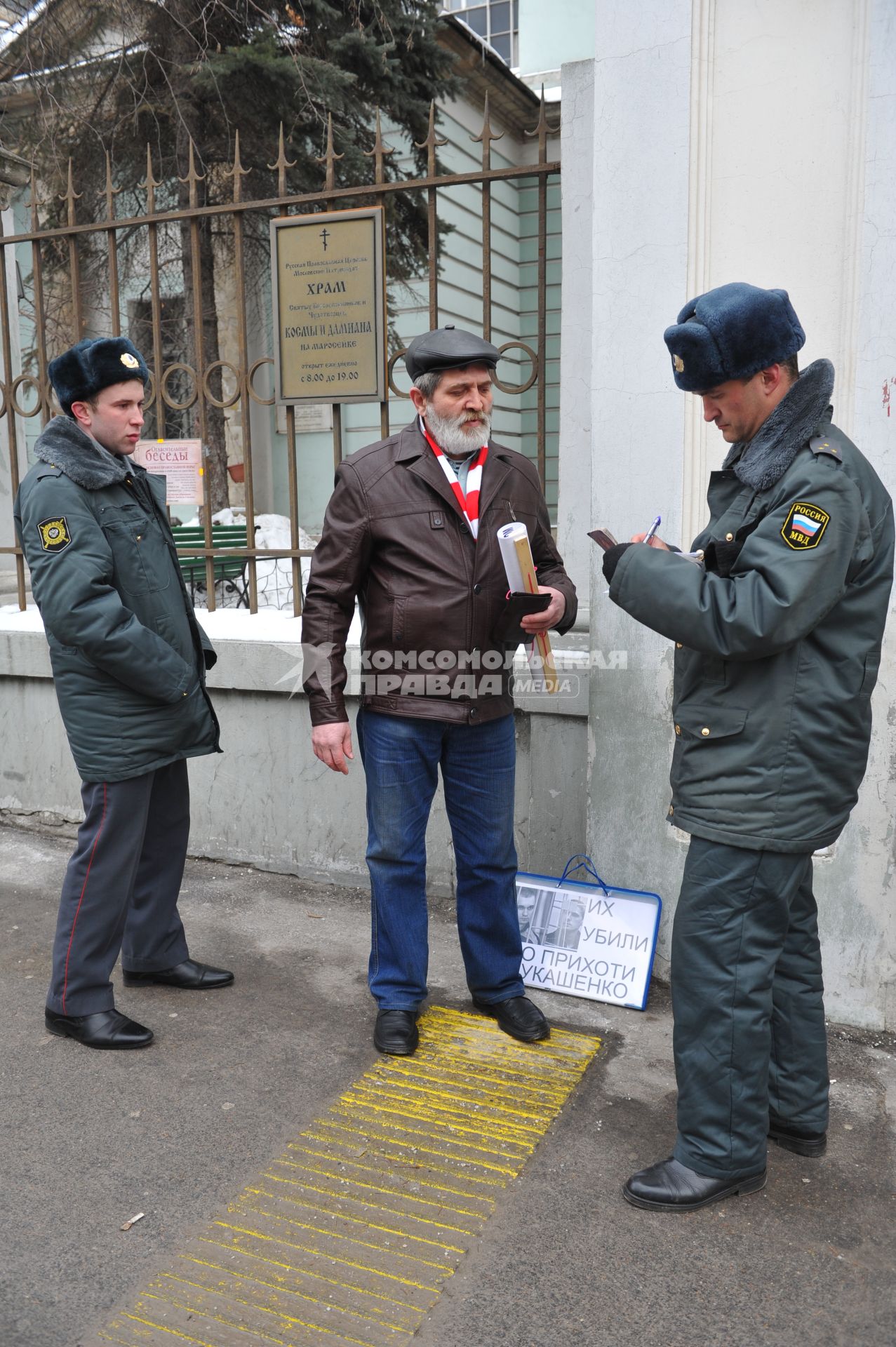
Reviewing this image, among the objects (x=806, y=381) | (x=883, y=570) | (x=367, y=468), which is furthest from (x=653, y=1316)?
(x=367, y=468)

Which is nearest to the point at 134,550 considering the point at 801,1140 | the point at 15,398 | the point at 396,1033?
the point at 396,1033

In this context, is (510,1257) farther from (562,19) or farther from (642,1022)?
(562,19)

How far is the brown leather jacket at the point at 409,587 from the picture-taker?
310 cm

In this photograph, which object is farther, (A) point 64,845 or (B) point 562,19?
(B) point 562,19

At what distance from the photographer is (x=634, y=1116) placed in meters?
2.90

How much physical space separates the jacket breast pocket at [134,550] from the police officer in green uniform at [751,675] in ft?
5.10

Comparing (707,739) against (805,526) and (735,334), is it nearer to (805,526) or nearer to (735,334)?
(805,526)

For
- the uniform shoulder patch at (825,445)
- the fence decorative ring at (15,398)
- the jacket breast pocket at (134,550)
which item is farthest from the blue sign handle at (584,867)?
the fence decorative ring at (15,398)

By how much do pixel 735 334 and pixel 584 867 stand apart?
2143 mm

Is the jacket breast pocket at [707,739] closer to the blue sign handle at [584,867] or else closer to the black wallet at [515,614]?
the black wallet at [515,614]

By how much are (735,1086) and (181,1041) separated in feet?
5.60

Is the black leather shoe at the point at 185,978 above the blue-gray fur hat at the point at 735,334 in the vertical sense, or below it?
below

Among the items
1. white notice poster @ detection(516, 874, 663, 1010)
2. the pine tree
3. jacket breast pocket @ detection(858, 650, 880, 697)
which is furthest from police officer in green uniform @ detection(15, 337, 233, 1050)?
the pine tree

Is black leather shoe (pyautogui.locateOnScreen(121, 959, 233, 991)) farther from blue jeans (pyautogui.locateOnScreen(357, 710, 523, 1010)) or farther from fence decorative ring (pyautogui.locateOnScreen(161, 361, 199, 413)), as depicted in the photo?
fence decorative ring (pyautogui.locateOnScreen(161, 361, 199, 413))
